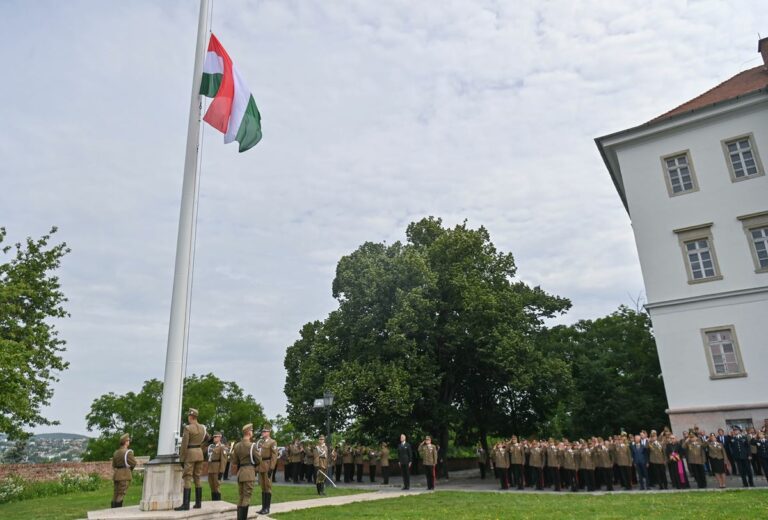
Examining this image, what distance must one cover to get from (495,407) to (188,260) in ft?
68.5

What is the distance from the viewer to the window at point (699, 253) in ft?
74.4

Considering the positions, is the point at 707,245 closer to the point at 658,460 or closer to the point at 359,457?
the point at 658,460

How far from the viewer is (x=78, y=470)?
75.2 feet

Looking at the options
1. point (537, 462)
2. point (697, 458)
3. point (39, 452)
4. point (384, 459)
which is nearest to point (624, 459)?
point (697, 458)

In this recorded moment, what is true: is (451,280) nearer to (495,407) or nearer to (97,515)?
(495,407)

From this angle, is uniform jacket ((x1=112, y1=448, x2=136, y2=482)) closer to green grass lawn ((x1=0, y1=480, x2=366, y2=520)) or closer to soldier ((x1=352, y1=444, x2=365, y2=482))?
green grass lawn ((x1=0, y1=480, x2=366, y2=520))

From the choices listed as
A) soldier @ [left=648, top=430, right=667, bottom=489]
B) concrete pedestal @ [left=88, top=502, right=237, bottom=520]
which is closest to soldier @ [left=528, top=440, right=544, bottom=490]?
soldier @ [left=648, top=430, right=667, bottom=489]

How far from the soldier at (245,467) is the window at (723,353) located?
18.4 m

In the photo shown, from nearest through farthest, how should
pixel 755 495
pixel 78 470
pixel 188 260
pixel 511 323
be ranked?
pixel 188 260
pixel 755 495
pixel 78 470
pixel 511 323

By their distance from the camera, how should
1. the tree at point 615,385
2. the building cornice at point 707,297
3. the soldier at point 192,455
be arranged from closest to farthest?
the soldier at point 192,455
the building cornice at point 707,297
the tree at point 615,385

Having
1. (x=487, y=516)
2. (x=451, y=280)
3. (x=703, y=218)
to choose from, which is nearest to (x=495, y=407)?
(x=451, y=280)

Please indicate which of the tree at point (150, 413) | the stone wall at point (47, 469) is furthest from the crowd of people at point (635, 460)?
the tree at point (150, 413)

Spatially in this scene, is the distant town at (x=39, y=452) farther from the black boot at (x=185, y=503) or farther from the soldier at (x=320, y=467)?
the black boot at (x=185, y=503)

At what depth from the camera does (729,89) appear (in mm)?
25406
